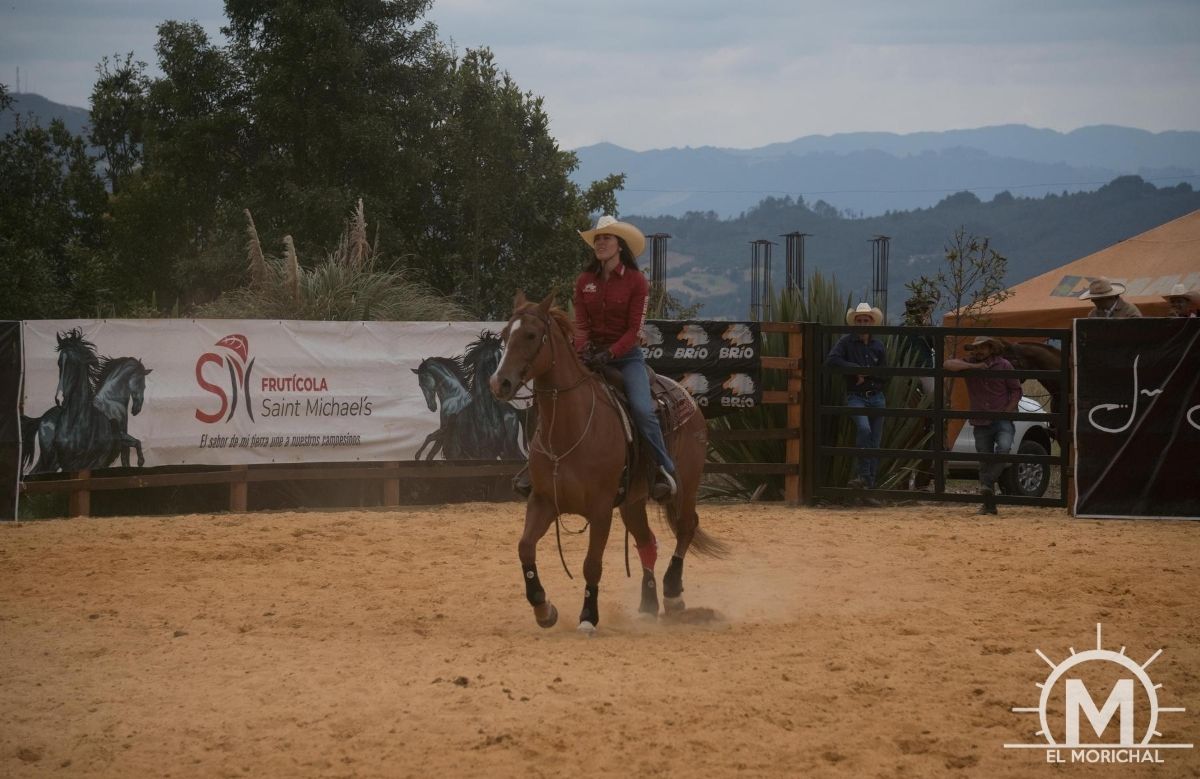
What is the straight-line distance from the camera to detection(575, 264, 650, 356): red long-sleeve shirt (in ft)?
24.5

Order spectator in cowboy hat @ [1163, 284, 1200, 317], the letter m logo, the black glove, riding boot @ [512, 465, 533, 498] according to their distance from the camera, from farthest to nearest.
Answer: spectator in cowboy hat @ [1163, 284, 1200, 317] → the black glove → riding boot @ [512, 465, 533, 498] → the letter m logo

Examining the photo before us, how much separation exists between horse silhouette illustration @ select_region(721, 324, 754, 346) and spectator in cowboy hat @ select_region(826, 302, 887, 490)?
35.5 inches

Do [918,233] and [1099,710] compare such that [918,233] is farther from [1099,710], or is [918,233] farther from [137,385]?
[1099,710]

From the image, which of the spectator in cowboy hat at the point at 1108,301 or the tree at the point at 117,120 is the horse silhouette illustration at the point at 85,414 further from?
the tree at the point at 117,120

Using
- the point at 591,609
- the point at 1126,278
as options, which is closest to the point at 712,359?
the point at 591,609

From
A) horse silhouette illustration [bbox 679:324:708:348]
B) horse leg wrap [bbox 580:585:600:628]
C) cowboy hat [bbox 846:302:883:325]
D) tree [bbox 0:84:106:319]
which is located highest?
tree [bbox 0:84:106:319]

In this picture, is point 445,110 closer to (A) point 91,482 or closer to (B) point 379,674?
(A) point 91,482

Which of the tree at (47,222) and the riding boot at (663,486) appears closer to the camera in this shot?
the riding boot at (663,486)

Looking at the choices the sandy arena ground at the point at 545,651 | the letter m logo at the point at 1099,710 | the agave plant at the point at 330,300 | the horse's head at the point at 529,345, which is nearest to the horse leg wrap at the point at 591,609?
the sandy arena ground at the point at 545,651

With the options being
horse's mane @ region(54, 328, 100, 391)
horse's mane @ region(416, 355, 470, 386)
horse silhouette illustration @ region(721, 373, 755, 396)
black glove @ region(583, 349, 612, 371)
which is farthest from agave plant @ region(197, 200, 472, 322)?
black glove @ region(583, 349, 612, 371)

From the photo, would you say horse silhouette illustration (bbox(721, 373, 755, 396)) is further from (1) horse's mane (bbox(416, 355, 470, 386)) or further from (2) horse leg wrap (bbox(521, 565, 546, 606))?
(2) horse leg wrap (bbox(521, 565, 546, 606))

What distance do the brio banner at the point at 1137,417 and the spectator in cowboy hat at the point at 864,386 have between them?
2.04 meters

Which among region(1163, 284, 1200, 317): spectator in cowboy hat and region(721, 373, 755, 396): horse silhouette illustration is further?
region(721, 373, 755, 396): horse silhouette illustration

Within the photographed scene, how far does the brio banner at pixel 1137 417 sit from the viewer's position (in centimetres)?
1132
